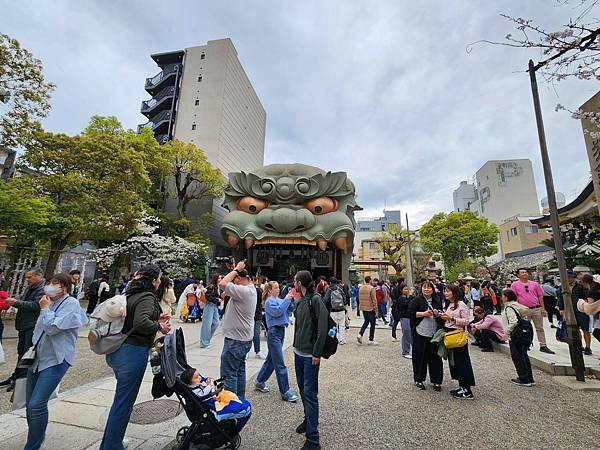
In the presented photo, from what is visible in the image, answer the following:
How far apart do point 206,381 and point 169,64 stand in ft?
138

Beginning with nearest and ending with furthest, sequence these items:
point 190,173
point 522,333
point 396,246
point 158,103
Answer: point 522,333
point 190,173
point 158,103
point 396,246

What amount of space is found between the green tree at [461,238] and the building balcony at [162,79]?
3267cm

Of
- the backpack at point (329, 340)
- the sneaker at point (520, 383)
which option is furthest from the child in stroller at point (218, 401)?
the sneaker at point (520, 383)

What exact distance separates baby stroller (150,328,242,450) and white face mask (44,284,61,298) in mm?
1170

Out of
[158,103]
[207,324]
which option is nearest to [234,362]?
[207,324]

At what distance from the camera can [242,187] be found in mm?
21109

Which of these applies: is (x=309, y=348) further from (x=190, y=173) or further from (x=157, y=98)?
(x=157, y=98)

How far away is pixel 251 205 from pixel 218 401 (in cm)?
1831

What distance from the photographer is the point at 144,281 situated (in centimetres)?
290

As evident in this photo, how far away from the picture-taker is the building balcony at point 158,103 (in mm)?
34600

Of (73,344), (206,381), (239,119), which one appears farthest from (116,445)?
(239,119)

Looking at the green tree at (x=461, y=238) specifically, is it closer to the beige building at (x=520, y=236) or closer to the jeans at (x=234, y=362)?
the beige building at (x=520, y=236)

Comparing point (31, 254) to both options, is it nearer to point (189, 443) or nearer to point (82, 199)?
point (82, 199)

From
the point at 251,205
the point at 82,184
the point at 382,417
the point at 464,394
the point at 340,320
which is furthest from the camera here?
the point at 251,205
